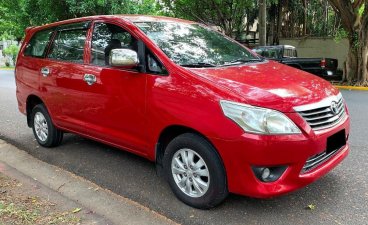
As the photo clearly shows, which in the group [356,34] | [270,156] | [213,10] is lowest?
[270,156]

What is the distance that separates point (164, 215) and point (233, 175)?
0.77 metres

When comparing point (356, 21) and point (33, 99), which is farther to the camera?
point (356, 21)

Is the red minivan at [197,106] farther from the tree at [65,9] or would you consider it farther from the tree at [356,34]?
the tree at [65,9]

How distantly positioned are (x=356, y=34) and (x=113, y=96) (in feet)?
40.0

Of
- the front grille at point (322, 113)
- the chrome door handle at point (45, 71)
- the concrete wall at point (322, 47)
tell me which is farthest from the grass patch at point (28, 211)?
the concrete wall at point (322, 47)

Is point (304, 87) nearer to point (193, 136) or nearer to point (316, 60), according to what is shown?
point (193, 136)

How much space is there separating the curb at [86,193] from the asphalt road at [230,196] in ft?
0.48

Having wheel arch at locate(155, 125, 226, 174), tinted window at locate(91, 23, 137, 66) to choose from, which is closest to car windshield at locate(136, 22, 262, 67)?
tinted window at locate(91, 23, 137, 66)

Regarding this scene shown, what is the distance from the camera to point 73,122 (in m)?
5.01

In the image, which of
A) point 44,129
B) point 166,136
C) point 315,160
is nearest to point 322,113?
point 315,160

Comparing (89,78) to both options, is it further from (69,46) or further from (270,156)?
(270,156)

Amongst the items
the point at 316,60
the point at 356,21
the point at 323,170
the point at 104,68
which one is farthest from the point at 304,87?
the point at 356,21

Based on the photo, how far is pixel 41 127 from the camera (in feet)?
18.9

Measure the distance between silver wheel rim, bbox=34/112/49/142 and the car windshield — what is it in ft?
7.51
